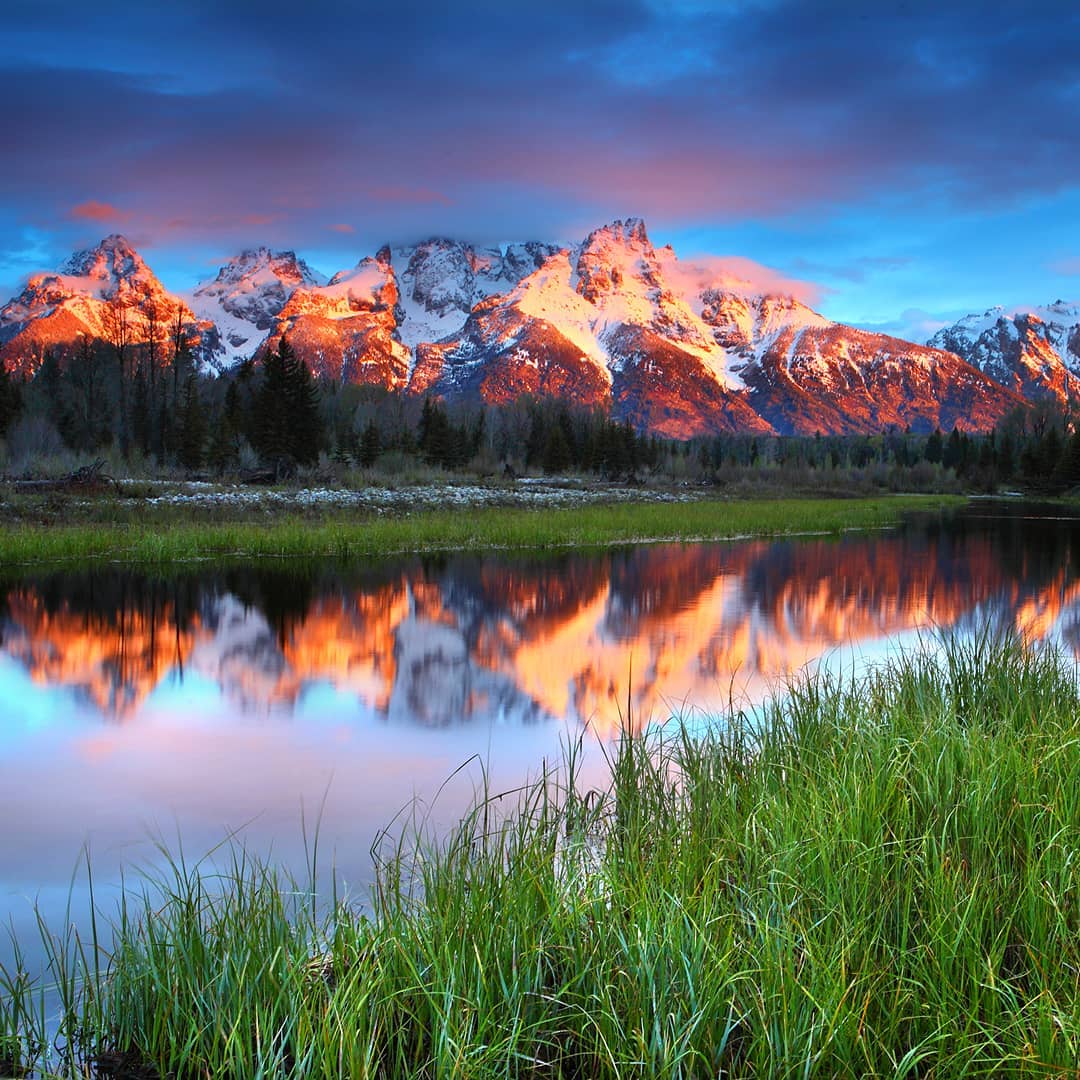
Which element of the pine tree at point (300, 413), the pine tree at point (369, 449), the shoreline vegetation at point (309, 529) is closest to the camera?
the shoreline vegetation at point (309, 529)

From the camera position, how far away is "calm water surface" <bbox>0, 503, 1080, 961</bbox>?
679cm

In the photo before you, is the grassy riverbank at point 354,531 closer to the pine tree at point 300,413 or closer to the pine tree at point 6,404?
the pine tree at point 300,413

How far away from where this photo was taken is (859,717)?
616cm

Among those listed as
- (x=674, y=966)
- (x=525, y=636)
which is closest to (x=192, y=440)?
(x=525, y=636)

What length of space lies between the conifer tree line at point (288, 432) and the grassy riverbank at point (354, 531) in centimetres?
1513

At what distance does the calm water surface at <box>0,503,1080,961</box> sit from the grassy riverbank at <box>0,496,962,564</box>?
2357 millimetres

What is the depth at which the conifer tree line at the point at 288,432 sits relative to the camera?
171 feet

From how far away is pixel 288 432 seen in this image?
53.4m

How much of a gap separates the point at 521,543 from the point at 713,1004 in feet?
82.0

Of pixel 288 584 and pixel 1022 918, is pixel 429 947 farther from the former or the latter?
pixel 288 584

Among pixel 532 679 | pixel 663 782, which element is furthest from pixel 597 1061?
pixel 532 679

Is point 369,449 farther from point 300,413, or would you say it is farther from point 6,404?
point 6,404

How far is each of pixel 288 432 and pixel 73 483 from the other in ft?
77.1

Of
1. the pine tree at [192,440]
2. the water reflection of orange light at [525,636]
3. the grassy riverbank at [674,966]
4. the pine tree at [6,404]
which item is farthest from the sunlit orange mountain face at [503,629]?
the pine tree at [6,404]
